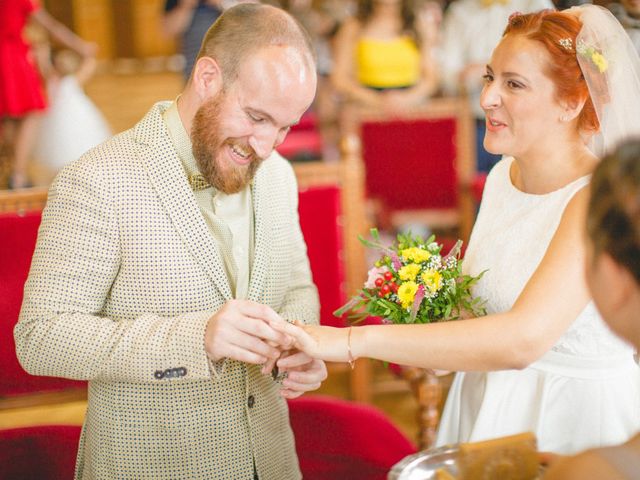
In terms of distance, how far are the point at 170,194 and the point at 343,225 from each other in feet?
5.25

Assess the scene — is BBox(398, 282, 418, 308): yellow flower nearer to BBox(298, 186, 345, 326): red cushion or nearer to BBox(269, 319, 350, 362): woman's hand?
BBox(269, 319, 350, 362): woman's hand

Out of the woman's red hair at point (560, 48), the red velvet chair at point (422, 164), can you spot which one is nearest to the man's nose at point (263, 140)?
the woman's red hair at point (560, 48)

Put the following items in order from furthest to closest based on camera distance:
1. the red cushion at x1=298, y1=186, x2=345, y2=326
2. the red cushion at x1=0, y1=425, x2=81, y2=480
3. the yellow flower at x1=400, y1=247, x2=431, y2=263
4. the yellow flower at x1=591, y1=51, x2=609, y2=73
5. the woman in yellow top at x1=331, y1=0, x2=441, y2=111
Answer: the woman in yellow top at x1=331, y1=0, x2=441, y2=111, the red cushion at x1=298, y1=186, x2=345, y2=326, the red cushion at x1=0, y1=425, x2=81, y2=480, the yellow flower at x1=400, y1=247, x2=431, y2=263, the yellow flower at x1=591, y1=51, x2=609, y2=73

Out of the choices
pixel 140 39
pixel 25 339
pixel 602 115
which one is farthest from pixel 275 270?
pixel 140 39

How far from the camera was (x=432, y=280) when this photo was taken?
80.7 inches

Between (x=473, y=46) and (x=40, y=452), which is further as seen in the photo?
(x=473, y=46)

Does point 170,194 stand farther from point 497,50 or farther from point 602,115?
point 602,115

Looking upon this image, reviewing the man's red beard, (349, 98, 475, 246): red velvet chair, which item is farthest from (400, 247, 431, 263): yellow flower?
(349, 98, 475, 246): red velvet chair

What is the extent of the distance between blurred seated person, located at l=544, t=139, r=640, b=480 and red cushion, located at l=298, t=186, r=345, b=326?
2.17 meters

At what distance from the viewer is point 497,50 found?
2125mm

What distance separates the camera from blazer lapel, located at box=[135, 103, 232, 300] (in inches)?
75.4

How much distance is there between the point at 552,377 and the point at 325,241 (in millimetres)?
1436

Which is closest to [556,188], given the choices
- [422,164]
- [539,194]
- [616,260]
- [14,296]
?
[539,194]

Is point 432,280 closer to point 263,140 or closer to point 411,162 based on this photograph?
point 263,140
